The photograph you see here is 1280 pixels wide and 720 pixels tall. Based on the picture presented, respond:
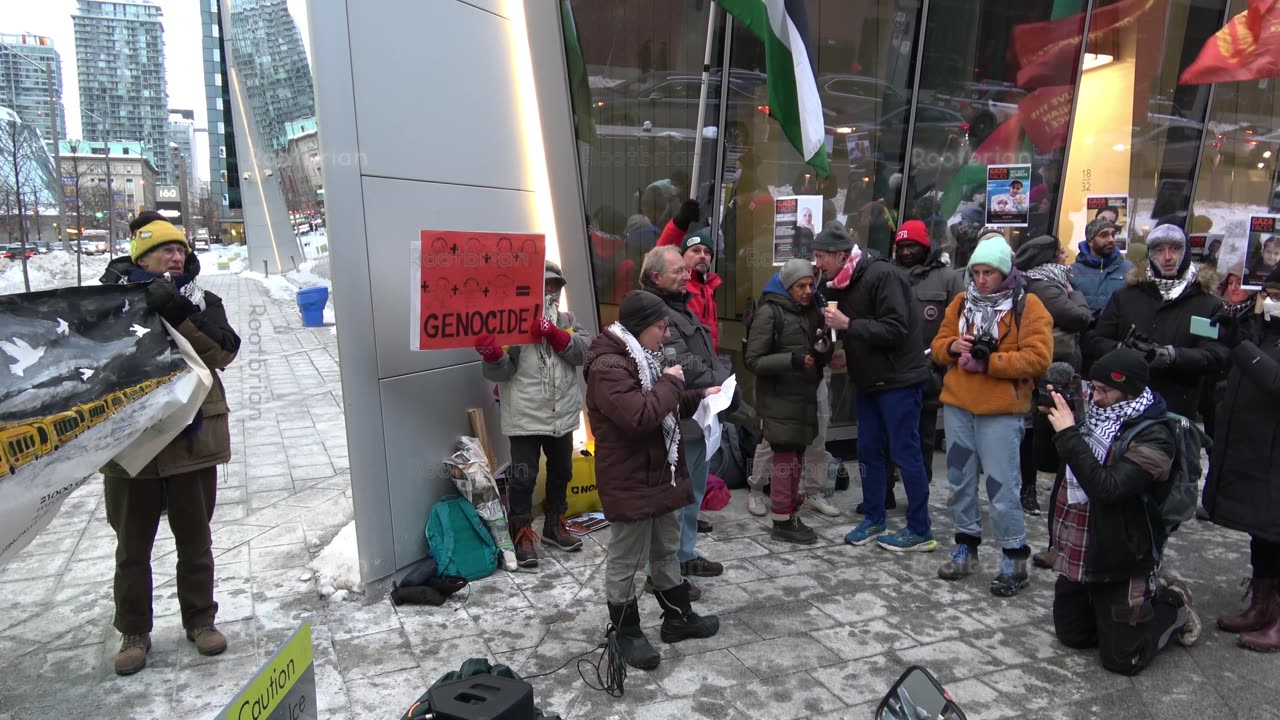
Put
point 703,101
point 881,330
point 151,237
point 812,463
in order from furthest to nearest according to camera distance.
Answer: point 703,101, point 812,463, point 881,330, point 151,237

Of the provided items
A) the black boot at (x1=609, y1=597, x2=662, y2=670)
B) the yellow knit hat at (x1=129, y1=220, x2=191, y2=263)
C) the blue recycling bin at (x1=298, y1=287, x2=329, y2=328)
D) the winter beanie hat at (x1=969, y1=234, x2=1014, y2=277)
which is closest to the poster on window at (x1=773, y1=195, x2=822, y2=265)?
the winter beanie hat at (x1=969, y1=234, x2=1014, y2=277)

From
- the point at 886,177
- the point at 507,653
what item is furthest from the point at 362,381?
the point at 886,177

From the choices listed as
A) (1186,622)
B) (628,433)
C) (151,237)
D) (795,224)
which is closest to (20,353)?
(151,237)

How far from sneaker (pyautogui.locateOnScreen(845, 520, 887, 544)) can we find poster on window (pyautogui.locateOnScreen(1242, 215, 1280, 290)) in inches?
186

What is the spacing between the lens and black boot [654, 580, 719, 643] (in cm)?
414

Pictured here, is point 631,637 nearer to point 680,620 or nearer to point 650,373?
point 680,620

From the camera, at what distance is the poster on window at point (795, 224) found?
7652 millimetres

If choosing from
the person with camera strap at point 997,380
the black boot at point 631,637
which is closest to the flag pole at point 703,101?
the person with camera strap at point 997,380

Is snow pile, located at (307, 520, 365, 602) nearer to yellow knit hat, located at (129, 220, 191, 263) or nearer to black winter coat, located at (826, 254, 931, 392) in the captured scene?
yellow knit hat, located at (129, 220, 191, 263)

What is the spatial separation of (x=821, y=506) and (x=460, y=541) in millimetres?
2916

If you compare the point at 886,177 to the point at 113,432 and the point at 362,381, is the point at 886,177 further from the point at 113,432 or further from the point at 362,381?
the point at 113,432

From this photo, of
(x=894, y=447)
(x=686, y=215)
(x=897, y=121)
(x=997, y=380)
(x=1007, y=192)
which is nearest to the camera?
(x=997, y=380)

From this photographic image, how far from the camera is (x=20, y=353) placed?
307cm

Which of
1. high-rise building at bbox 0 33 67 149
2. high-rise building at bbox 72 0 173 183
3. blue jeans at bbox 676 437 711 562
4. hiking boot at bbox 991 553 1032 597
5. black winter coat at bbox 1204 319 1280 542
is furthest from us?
high-rise building at bbox 72 0 173 183
